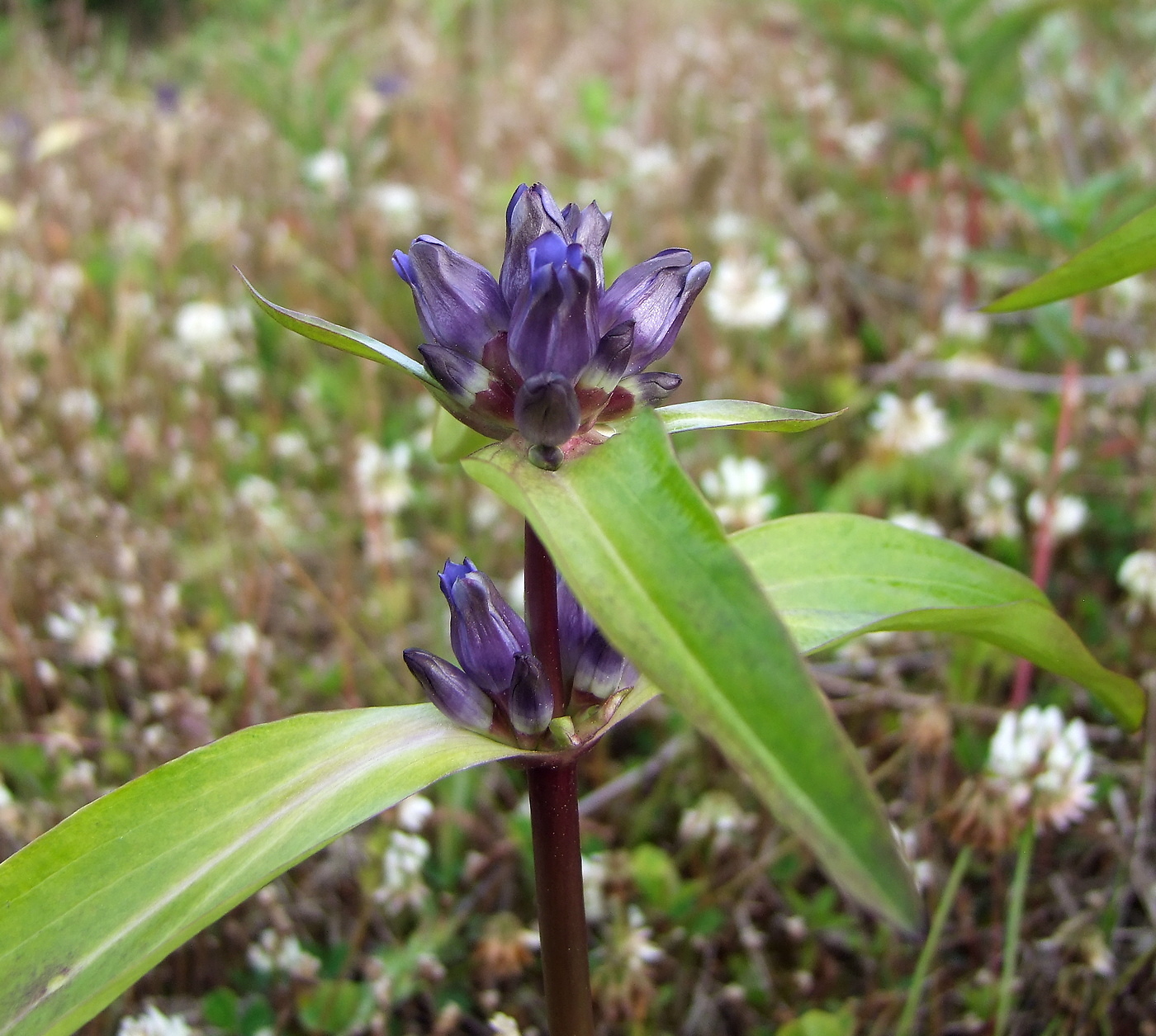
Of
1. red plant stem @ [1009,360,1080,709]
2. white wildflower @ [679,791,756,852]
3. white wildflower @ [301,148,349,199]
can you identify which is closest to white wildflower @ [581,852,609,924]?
white wildflower @ [679,791,756,852]

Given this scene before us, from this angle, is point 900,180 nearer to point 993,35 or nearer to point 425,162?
point 993,35

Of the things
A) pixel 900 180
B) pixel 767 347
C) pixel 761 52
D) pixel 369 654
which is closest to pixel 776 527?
pixel 369 654

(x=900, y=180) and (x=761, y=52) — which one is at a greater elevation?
(x=761, y=52)

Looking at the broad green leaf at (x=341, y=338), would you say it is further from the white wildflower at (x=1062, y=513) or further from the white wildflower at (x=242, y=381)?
the white wildflower at (x=242, y=381)

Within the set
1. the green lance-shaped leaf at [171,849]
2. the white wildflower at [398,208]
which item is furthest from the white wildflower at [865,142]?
the green lance-shaped leaf at [171,849]

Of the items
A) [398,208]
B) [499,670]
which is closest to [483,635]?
[499,670]

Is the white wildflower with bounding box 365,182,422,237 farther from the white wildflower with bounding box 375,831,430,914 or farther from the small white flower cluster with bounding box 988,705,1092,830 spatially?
the small white flower cluster with bounding box 988,705,1092,830
